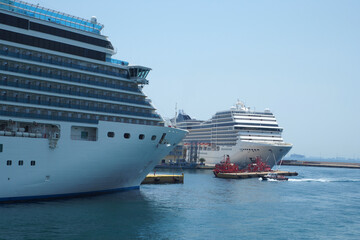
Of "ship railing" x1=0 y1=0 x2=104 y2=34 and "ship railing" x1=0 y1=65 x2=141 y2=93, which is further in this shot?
"ship railing" x1=0 y1=0 x2=104 y2=34

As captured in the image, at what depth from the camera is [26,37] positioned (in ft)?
Result: 115

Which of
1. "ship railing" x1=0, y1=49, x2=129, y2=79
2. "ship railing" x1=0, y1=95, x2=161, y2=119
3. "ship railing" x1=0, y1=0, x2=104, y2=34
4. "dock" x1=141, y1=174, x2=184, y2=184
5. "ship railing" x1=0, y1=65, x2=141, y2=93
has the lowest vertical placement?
"dock" x1=141, y1=174, x2=184, y2=184

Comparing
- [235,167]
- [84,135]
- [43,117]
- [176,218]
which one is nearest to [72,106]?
[84,135]

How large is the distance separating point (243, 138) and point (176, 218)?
66.3m

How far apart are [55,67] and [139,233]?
675 inches

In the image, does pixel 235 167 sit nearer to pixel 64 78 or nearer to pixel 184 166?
pixel 184 166

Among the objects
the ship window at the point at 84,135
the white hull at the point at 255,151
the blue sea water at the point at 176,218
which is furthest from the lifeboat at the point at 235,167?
the ship window at the point at 84,135

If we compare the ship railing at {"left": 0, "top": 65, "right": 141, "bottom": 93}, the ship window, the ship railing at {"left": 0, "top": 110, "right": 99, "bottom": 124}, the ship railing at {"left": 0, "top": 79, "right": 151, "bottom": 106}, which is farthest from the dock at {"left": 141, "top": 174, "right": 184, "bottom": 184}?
the ship railing at {"left": 0, "top": 110, "right": 99, "bottom": 124}

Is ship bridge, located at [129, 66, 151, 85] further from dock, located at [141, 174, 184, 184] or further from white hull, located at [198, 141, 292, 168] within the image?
white hull, located at [198, 141, 292, 168]

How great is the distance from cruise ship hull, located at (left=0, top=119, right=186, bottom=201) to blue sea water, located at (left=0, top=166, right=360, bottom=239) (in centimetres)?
118

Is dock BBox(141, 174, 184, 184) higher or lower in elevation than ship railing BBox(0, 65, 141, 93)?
lower

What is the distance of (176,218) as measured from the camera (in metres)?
33.0

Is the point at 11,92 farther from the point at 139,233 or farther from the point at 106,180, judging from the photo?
the point at 139,233

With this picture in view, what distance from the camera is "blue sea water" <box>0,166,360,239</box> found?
27.5 m
